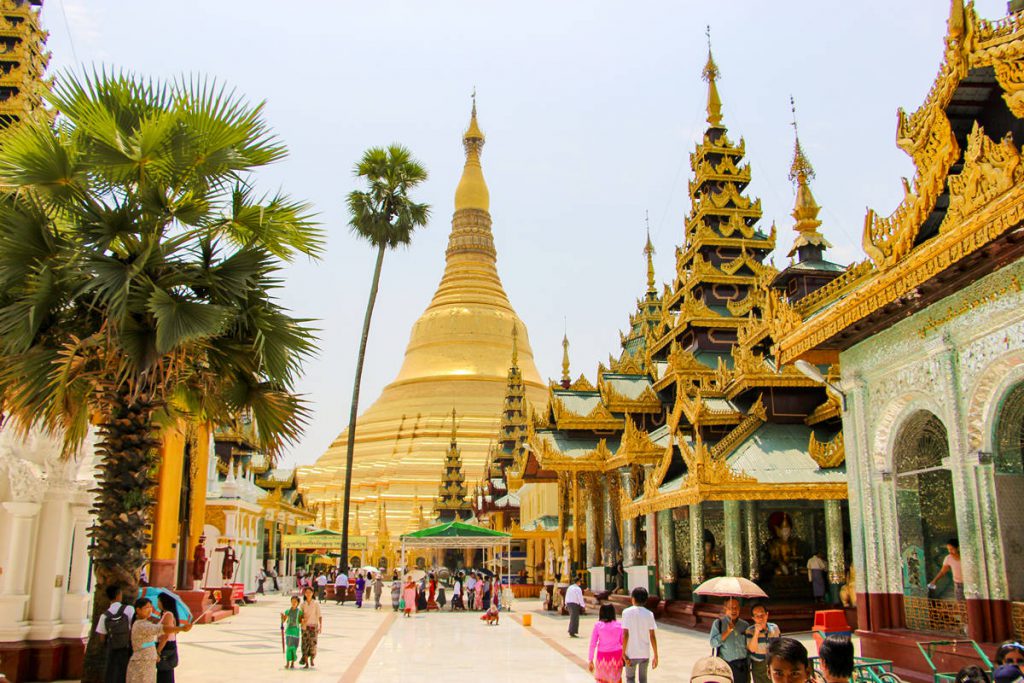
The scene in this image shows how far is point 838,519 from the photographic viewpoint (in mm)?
17266

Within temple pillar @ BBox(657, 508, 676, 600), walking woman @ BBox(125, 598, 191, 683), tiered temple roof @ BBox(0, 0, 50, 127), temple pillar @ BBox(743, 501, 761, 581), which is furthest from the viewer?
tiered temple roof @ BBox(0, 0, 50, 127)

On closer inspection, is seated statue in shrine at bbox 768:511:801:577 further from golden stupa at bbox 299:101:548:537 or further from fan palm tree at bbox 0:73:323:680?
golden stupa at bbox 299:101:548:537

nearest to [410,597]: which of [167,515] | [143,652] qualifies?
[167,515]

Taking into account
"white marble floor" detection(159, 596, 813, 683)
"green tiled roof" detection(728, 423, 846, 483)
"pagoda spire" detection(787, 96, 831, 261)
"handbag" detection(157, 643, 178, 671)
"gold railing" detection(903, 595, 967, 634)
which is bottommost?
"white marble floor" detection(159, 596, 813, 683)

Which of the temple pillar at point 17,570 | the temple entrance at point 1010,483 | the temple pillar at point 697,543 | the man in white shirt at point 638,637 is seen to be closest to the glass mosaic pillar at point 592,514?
the temple pillar at point 697,543

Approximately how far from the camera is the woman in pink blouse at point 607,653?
808cm

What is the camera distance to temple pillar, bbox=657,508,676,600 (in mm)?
20484

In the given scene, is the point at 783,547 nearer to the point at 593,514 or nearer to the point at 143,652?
the point at 593,514

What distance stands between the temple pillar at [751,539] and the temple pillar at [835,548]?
1549 mm

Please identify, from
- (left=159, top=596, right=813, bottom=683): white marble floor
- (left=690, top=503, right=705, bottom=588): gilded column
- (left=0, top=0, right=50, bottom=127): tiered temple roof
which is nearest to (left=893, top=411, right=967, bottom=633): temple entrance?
(left=159, top=596, right=813, bottom=683): white marble floor

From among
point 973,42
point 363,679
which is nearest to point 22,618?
point 363,679

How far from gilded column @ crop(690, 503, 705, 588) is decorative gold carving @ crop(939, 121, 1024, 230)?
10.4m

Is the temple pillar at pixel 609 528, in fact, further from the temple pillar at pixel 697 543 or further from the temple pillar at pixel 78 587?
the temple pillar at pixel 78 587

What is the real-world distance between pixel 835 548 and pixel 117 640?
12963 millimetres
